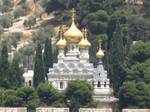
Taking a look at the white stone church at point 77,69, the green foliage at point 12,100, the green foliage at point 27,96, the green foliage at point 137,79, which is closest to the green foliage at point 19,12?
the white stone church at point 77,69

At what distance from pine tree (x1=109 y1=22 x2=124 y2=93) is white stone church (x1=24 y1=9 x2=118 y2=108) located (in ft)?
4.18

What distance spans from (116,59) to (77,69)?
518 centimetres

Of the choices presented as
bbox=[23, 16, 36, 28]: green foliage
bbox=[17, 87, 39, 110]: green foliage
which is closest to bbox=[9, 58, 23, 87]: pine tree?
bbox=[17, 87, 39, 110]: green foliage

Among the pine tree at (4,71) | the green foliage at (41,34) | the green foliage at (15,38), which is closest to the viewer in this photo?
the pine tree at (4,71)

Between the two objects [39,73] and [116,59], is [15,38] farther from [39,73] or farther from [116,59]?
[39,73]

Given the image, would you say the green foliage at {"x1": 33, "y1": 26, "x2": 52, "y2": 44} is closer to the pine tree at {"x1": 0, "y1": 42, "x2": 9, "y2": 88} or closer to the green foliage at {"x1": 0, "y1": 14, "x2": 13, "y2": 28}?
the green foliage at {"x1": 0, "y1": 14, "x2": 13, "y2": 28}

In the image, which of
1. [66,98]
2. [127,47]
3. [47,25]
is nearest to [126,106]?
[66,98]

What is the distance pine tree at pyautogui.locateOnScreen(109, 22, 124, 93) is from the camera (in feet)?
250

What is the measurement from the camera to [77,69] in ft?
247

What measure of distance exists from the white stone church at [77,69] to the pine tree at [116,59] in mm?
1274

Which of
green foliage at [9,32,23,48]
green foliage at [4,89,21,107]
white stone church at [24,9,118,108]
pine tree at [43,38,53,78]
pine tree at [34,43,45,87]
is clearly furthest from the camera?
→ green foliage at [9,32,23,48]

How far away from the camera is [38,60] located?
78500mm

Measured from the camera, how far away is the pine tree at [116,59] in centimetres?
7631

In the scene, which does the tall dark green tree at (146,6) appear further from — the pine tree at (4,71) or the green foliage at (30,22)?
the pine tree at (4,71)
